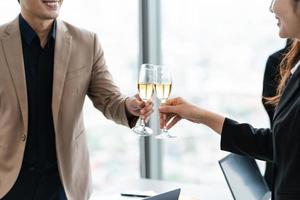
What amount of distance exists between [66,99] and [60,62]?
0.57ft

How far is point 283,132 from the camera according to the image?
1606mm

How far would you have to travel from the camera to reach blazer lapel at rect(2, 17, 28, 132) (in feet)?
7.00

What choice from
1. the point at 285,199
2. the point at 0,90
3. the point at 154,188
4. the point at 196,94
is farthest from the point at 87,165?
the point at 196,94

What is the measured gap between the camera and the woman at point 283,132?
158cm

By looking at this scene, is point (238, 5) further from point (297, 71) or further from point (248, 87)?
point (297, 71)

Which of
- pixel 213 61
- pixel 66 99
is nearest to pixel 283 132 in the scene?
pixel 66 99

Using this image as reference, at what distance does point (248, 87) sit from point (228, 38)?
1.38ft

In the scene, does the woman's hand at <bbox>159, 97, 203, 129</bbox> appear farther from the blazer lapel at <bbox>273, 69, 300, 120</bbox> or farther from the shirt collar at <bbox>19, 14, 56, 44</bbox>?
the shirt collar at <bbox>19, 14, 56, 44</bbox>

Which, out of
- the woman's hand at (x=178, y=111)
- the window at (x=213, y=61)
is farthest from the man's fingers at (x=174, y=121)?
the window at (x=213, y=61)

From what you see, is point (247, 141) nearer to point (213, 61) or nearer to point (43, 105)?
point (43, 105)

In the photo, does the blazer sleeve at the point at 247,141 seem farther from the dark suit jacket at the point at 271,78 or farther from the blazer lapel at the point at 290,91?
the dark suit jacket at the point at 271,78

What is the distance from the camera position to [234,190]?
1973 mm

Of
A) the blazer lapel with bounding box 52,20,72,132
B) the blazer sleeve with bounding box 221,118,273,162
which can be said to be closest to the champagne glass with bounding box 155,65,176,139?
the blazer sleeve with bounding box 221,118,273,162

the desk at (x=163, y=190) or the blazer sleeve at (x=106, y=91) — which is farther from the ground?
the blazer sleeve at (x=106, y=91)
